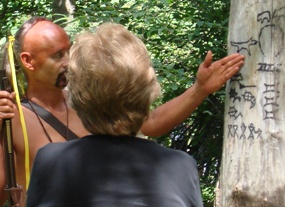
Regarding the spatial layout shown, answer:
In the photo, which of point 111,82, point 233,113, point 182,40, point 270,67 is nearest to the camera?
point 111,82

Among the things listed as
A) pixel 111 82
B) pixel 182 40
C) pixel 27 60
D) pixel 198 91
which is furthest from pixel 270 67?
pixel 182 40

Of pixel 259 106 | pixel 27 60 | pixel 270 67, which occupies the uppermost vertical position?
pixel 27 60

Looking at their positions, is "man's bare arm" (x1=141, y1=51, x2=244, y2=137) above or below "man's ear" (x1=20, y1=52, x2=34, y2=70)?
below

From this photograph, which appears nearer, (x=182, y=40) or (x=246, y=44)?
(x=246, y=44)

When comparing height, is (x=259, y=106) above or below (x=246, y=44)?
below

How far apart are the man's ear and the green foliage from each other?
192cm

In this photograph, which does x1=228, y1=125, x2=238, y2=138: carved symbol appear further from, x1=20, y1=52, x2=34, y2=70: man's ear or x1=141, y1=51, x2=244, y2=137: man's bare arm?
x1=20, y1=52, x2=34, y2=70: man's ear

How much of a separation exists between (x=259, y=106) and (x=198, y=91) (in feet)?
1.05

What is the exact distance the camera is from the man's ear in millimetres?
2795

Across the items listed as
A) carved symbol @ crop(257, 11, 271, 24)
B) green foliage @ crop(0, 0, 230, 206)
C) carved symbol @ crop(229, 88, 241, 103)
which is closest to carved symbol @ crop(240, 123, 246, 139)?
carved symbol @ crop(229, 88, 241, 103)

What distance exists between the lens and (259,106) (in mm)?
2723

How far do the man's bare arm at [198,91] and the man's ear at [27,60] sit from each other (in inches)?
22.5

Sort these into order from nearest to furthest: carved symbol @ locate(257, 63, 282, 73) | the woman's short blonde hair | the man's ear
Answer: the woman's short blonde hair
carved symbol @ locate(257, 63, 282, 73)
the man's ear

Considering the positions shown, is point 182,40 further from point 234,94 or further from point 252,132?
point 252,132
